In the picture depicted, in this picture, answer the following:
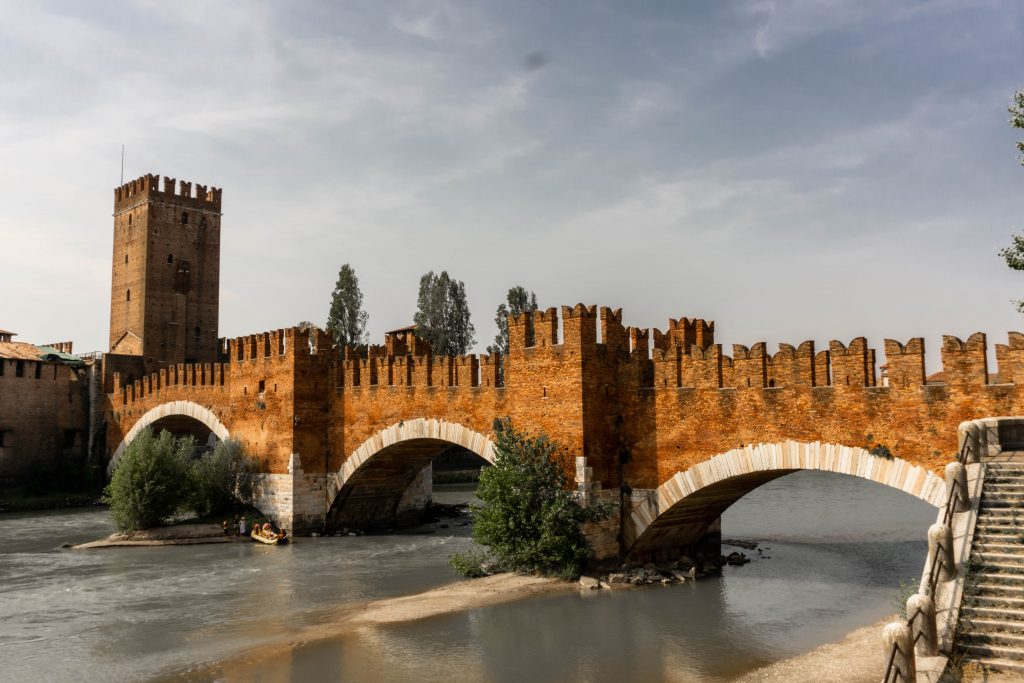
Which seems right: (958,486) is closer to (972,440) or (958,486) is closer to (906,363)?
(972,440)

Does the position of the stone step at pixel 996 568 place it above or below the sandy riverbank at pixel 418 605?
above

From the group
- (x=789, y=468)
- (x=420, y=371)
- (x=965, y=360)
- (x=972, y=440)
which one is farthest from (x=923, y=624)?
(x=420, y=371)

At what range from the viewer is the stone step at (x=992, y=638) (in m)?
9.33

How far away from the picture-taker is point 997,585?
10164 millimetres

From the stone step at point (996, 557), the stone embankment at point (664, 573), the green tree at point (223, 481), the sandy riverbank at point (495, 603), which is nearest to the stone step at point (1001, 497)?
the stone step at point (996, 557)

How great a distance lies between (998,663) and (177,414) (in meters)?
31.3

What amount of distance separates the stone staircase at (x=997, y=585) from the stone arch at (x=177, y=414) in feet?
80.4

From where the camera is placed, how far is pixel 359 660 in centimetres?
1336

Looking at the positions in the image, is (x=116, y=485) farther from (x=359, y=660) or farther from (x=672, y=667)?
(x=672, y=667)

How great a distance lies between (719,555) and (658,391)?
211 inches

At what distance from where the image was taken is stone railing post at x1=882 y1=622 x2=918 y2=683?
8.50m

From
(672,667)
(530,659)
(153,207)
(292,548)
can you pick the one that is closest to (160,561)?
(292,548)

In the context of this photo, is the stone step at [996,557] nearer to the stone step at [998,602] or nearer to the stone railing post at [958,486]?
the stone step at [998,602]

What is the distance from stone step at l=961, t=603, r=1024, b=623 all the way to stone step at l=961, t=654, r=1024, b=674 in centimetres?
59
